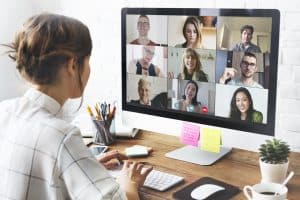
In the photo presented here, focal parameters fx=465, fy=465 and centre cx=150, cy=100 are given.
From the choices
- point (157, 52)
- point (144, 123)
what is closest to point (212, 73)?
point (157, 52)

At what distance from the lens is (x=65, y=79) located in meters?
1.17

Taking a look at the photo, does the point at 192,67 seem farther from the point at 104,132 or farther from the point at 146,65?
the point at 104,132

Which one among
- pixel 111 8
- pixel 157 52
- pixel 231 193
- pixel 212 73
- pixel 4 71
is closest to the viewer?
pixel 231 193

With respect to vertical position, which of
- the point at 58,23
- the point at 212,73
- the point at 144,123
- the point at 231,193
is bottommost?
the point at 231,193

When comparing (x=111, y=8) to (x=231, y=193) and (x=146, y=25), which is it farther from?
(x=231, y=193)

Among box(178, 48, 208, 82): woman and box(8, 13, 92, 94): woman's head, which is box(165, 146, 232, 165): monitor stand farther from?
box(8, 13, 92, 94): woman's head

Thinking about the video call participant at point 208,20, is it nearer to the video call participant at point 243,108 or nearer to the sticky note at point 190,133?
the video call participant at point 243,108

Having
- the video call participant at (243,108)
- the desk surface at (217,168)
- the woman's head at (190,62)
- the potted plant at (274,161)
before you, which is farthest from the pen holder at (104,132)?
the potted plant at (274,161)

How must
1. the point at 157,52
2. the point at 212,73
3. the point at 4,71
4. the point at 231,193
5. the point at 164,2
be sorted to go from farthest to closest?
1. the point at 4,71
2. the point at 164,2
3. the point at 157,52
4. the point at 212,73
5. the point at 231,193

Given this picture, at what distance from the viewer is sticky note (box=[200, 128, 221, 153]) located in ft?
5.08

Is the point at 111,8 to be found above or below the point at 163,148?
above

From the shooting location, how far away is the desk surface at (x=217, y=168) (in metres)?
1.37

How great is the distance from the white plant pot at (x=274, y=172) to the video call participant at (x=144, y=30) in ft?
1.85

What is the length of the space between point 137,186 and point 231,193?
0.90ft
